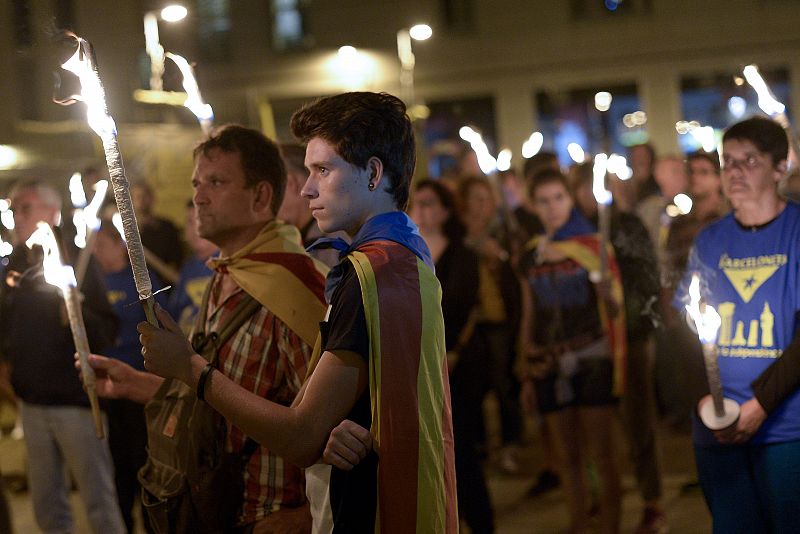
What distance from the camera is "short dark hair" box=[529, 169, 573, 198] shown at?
6.44 m

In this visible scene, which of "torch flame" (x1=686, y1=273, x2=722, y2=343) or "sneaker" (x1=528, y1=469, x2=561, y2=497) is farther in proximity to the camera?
"sneaker" (x1=528, y1=469, x2=561, y2=497)

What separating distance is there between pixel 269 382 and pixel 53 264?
1.06 metres

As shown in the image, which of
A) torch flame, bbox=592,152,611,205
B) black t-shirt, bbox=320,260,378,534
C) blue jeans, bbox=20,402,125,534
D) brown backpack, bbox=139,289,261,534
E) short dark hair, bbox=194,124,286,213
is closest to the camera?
black t-shirt, bbox=320,260,378,534

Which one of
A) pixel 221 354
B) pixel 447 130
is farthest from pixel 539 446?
pixel 447 130

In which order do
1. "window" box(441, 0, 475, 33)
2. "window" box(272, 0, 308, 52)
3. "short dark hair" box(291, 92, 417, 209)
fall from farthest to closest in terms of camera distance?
"window" box(272, 0, 308, 52) < "window" box(441, 0, 475, 33) < "short dark hair" box(291, 92, 417, 209)

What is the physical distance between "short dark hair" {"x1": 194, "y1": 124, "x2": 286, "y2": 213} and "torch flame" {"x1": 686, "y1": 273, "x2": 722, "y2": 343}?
159 cm

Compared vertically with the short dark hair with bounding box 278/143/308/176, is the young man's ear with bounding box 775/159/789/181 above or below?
below

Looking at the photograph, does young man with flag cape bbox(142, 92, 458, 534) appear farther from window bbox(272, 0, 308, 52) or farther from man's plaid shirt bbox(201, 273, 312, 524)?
window bbox(272, 0, 308, 52)

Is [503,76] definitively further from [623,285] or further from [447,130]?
[623,285]

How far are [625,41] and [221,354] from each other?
2381 cm

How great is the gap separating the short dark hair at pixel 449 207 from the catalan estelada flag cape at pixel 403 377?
371 cm

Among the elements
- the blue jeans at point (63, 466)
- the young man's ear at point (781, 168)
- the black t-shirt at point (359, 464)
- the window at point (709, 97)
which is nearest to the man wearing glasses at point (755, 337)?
the young man's ear at point (781, 168)

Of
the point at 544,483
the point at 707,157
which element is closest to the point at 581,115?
the point at 707,157

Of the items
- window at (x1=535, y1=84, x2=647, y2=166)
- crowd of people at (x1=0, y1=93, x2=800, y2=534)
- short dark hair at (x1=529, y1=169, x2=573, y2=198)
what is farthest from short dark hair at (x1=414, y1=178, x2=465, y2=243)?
window at (x1=535, y1=84, x2=647, y2=166)
